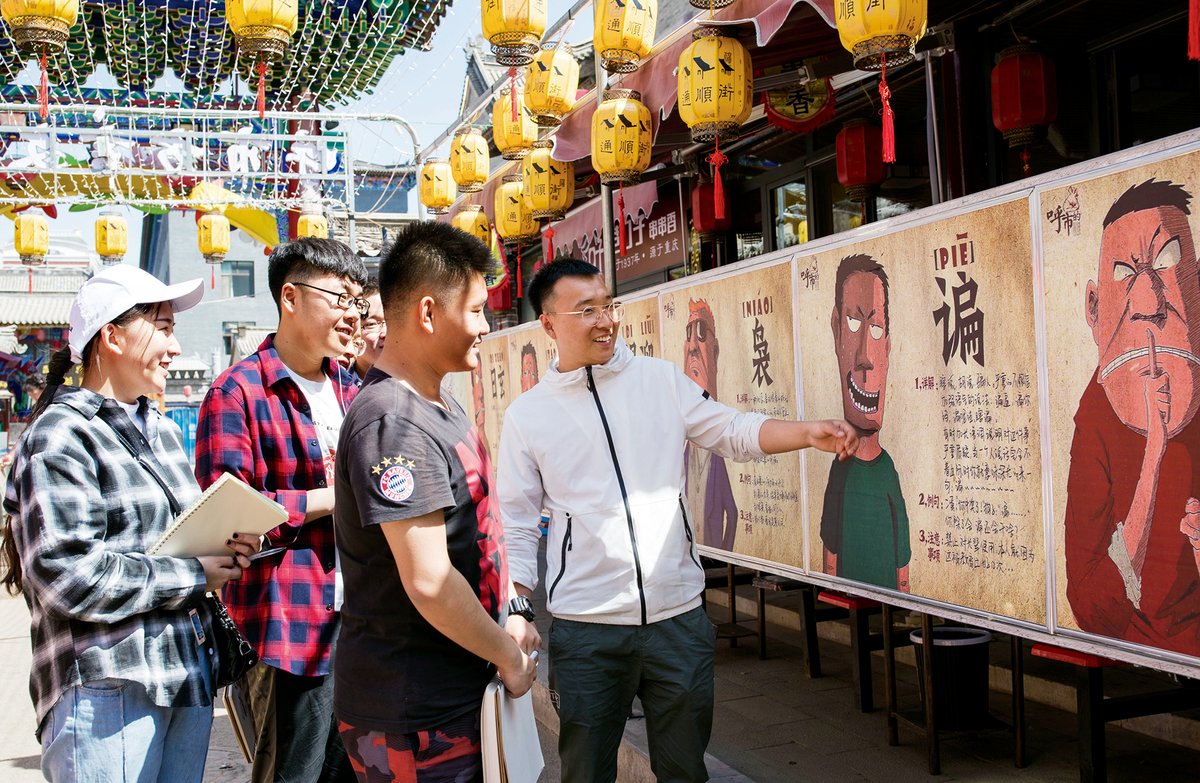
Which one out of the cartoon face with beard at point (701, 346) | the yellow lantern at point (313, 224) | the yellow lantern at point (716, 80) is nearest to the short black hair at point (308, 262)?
the cartoon face with beard at point (701, 346)

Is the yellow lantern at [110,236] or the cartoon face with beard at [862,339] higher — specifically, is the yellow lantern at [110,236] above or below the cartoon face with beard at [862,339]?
above

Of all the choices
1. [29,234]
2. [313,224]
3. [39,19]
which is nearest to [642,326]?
[39,19]

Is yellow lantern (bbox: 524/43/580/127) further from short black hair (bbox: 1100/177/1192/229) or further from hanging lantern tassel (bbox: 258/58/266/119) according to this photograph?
short black hair (bbox: 1100/177/1192/229)

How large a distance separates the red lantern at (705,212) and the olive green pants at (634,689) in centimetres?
649

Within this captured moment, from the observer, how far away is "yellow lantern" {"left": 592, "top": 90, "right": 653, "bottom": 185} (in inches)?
263

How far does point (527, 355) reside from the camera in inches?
312

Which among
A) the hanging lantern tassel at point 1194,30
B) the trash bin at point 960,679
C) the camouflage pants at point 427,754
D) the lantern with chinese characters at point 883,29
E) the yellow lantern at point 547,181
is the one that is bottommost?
the trash bin at point 960,679

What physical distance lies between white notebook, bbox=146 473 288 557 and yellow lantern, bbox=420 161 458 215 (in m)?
9.86

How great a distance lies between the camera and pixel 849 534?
153 inches

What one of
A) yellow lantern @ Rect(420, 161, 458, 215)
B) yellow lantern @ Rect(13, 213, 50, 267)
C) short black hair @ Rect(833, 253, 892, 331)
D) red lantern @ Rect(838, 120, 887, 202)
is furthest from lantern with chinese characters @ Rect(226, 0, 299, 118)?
yellow lantern @ Rect(13, 213, 50, 267)

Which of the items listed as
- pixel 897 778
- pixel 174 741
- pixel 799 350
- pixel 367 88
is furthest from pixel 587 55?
pixel 174 741

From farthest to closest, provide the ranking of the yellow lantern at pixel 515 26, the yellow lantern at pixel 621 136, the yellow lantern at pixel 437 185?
the yellow lantern at pixel 437 185 < the yellow lantern at pixel 515 26 < the yellow lantern at pixel 621 136

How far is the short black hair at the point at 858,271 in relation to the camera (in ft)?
11.9

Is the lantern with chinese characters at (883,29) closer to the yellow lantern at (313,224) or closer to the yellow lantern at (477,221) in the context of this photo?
the yellow lantern at (477,221)
